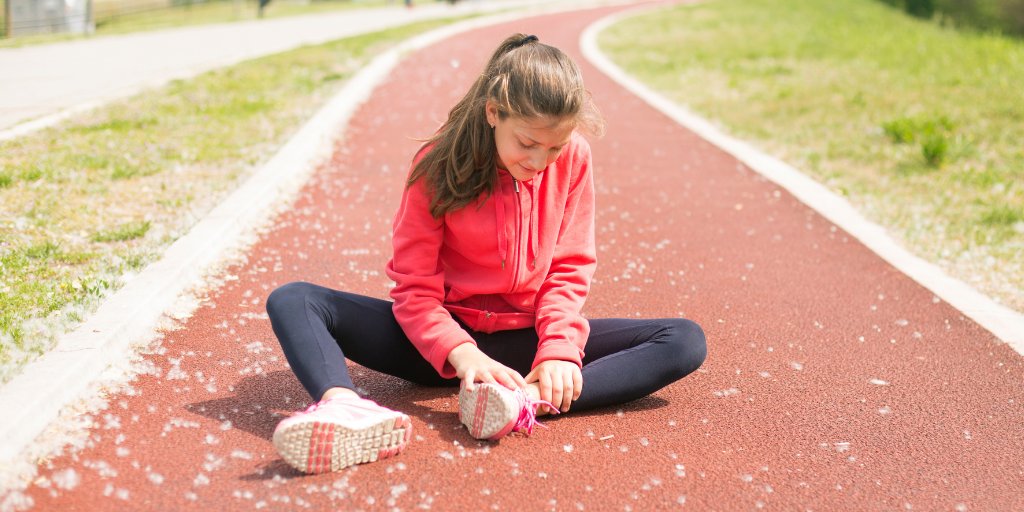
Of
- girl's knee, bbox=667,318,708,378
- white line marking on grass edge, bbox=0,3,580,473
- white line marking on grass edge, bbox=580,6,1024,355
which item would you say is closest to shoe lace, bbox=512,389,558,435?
→ girl's knee, bbox=667,318,708,378

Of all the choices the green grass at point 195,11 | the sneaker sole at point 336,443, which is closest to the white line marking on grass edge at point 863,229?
the sneaker sole at point 336,443

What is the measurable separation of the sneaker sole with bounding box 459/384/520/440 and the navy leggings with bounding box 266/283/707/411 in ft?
1.39

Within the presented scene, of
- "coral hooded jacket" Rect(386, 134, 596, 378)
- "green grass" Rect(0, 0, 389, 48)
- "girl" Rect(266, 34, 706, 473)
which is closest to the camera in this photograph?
"girl" Rect(266, 34, 706, 473)

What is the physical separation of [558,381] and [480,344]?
0.45 metres

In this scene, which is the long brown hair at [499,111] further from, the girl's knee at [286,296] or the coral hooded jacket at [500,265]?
the girl's knee at [286,296]

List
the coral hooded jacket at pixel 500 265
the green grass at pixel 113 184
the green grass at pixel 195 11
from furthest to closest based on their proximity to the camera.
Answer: the green grass at pixel 195 11 < the green grass at pixel 113 184 < the coral hooded jacket at pixel 500 265

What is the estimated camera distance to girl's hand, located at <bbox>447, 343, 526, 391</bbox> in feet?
11.3

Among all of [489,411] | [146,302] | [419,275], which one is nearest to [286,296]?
[419,275]

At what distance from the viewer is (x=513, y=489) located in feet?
10.3

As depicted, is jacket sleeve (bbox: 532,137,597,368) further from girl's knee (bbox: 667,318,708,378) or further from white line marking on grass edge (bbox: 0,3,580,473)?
white line marking on grass edge (bbox: 0,3,580,473)

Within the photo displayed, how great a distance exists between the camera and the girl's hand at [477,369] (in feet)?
11.3

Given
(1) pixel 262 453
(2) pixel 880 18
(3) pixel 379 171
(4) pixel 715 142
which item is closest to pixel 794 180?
(4) pixel 715 142

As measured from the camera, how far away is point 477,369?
11.3 feet

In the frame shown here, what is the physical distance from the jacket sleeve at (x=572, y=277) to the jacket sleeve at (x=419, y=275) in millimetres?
297
